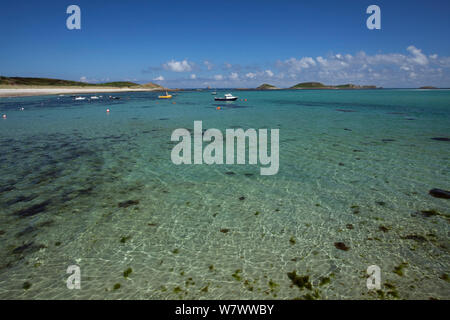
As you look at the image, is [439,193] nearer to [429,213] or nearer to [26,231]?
[429,213]

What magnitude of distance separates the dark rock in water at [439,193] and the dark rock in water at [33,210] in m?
16.8

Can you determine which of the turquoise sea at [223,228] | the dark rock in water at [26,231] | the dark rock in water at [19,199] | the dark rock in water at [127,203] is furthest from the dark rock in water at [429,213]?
the dark rock in water at [19,199]

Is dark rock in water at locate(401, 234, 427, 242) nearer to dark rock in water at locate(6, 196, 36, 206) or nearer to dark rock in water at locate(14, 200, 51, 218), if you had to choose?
dark rock in water at locate(14, 200, 51, 218)

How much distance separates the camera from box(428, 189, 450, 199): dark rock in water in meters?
10.5

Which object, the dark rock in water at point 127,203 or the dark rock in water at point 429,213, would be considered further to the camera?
the dark rock in water at point 127,203

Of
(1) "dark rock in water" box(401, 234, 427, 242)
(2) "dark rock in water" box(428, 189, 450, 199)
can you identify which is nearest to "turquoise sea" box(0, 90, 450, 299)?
(1) "dark rock in water" box(401, 234, 427, 242)

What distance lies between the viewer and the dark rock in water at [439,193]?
415 inches

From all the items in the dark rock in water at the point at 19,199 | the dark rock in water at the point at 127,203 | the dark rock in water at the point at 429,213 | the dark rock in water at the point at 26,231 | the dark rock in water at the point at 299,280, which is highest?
the dark rock in water at the point at 19,199

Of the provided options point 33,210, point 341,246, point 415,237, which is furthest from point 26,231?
point 415,237

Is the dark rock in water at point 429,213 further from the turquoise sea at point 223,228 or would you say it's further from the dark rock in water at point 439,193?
the dark rock in water at point 439,193

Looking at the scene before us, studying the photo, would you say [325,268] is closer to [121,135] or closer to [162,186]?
[162,186]

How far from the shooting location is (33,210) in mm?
9695

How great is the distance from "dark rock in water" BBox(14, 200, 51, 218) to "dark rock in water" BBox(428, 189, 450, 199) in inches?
662
